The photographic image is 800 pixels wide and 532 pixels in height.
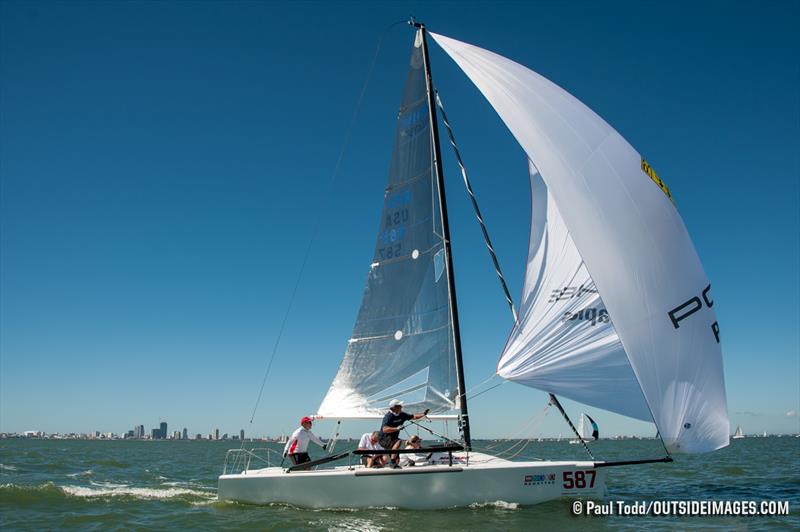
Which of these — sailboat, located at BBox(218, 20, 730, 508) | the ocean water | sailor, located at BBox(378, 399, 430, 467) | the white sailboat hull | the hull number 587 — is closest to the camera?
the ocean water

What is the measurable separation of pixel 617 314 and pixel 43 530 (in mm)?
10489

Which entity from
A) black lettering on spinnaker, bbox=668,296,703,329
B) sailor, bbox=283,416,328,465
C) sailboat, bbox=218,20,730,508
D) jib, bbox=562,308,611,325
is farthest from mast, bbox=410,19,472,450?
black lettering on spinnaker, bbox=668,296,703,329

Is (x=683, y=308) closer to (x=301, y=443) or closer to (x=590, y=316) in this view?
(x=590, y=316)

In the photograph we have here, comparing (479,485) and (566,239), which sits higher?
(566,239)

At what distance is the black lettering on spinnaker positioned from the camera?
1090 cm

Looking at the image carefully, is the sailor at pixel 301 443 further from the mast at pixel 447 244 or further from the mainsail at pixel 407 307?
the mast at pixel 447 244

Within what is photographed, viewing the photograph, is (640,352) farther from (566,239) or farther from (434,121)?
(434,121)

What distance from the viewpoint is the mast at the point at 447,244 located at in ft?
43.3

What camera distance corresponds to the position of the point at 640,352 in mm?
10523

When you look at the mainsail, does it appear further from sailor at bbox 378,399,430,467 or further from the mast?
sailor at bbox 378,399,430,467

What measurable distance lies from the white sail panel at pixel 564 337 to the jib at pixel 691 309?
3.68ft

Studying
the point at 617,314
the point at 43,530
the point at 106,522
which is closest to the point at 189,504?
the point at 106,522

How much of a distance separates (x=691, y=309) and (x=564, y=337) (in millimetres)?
2296

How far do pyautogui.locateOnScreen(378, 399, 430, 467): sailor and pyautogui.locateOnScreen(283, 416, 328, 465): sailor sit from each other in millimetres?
1481
